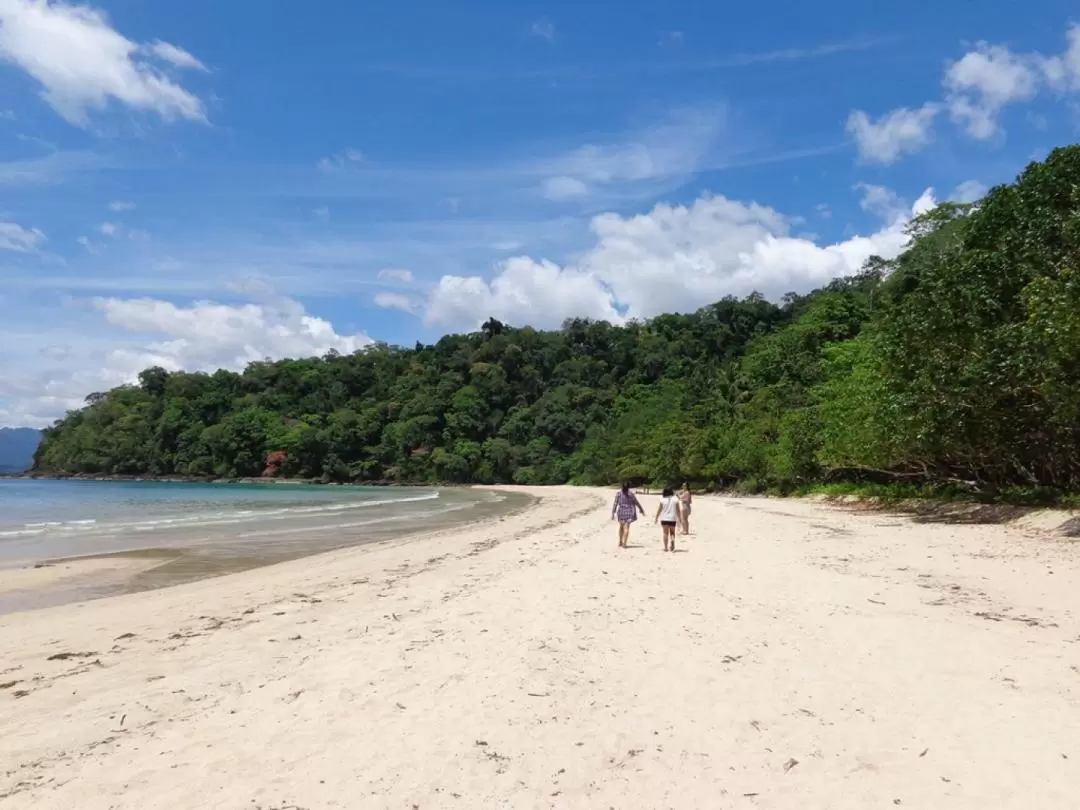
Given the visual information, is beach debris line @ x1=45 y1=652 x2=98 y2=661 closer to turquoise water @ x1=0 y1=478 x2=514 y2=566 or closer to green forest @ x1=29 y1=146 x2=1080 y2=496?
turquoise water @ x1=0 y1=478 x2=514 y2=566

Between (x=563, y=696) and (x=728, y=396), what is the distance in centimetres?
7140

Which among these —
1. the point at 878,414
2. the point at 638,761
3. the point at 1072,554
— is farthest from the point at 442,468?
the point at 638,761

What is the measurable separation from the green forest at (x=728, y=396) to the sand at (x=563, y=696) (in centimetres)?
1100

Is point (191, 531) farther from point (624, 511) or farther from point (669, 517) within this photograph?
point (669, 517)

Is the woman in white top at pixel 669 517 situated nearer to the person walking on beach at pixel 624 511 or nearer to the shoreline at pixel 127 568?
the person walking on beach at pixel 624 511

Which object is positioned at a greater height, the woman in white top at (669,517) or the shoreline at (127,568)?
the woman in white top at (669,517)

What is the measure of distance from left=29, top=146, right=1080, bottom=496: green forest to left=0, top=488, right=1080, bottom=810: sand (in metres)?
11.0

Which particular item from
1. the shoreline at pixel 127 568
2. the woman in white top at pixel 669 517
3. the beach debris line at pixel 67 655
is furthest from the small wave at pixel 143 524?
the woman in white top at pixel 669 517

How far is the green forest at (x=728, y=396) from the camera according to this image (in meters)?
20.5

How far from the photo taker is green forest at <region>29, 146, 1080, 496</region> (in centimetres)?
2045

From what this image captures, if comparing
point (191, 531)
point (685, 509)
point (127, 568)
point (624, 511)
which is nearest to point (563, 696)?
point (624, 511)

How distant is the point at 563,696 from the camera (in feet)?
20.0

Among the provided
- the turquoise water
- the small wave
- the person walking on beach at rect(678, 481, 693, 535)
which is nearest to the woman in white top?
the person walking on beach at rect(678, 481, 693, 535)

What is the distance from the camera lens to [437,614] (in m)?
9.58
